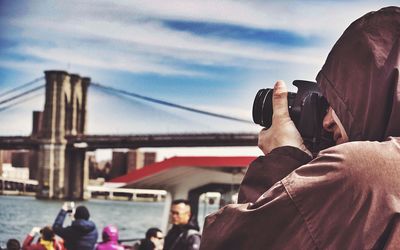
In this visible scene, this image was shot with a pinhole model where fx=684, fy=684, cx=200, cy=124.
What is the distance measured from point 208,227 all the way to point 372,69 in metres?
0.18

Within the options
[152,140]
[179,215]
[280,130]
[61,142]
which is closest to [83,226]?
[179,215]

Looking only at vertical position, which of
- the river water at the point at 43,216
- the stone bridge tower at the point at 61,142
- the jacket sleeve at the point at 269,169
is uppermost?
the jacket sleeve at the point at 269,169

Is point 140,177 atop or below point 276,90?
below

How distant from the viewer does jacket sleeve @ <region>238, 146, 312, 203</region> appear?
0.57m

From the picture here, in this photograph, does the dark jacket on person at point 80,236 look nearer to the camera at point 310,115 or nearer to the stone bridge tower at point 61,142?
the camera at point 310,115

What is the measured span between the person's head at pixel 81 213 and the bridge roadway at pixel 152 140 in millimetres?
11148

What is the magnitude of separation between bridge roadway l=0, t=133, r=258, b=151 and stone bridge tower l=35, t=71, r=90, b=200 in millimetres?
473

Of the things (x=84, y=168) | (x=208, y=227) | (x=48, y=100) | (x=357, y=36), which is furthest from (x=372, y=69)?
(x=48, y=100)

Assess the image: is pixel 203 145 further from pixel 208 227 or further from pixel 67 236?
pixel 208 227

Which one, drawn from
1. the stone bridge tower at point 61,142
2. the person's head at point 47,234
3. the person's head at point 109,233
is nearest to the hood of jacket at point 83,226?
the person's head at point 47,234

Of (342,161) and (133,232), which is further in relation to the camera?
(133,232)

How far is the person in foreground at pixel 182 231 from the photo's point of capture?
103 inches

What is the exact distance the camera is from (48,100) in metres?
20.1

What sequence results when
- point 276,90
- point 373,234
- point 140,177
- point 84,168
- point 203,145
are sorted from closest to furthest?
point 373,234 < point 276,90 < point 140,177 < point 203,145 < point 84,168
